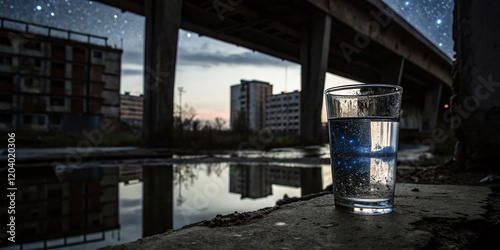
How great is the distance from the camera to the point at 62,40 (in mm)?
32750

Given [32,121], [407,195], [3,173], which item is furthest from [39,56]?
[407,195]

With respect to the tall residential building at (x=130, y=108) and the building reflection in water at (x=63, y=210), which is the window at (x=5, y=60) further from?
the tall residential building at (x=130, y=108)

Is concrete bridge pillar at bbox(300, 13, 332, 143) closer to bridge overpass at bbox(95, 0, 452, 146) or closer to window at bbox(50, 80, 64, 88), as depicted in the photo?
bridge overpass at bbox(95, 0, 452, 146)

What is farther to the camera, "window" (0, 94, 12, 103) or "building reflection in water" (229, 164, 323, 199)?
"window" (0, 94, 12, 103)

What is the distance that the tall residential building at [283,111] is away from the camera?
264 feet

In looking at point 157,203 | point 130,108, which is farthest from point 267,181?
point 130,108

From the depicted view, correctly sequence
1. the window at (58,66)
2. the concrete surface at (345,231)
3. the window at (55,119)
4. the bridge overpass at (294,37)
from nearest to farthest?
the concrete surface at (345,231) → the bridge overpass at (294,37) → the window at (55,119) → the window at (58,66)

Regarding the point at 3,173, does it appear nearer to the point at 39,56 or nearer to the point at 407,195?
the point at 407,195

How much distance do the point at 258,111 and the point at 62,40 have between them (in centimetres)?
4914

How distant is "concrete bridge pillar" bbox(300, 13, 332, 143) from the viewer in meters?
10.9

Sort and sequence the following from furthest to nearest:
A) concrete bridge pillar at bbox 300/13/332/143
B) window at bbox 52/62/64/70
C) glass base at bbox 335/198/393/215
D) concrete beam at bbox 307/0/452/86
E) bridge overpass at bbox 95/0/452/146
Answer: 1. window at bbox 52/62/64/70
2. concrete beam at bbox 307/0/452/86
3. concrete bridge pillar at bbox 300/13/332/143
4. bridge overpass at bbox 95/0/452/146
5. glass base at bbox 335/198/393/215

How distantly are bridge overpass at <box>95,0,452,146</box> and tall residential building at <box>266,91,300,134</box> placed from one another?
60.0 metres

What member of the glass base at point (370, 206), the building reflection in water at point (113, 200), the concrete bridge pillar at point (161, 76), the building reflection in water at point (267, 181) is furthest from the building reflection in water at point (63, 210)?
the concrete bridge pillar at point (161, 76)

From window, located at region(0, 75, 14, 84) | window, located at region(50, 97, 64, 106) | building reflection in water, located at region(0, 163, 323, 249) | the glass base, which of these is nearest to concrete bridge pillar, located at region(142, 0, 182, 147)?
building reflection in water, located at region(0, 163, 323, 249)
